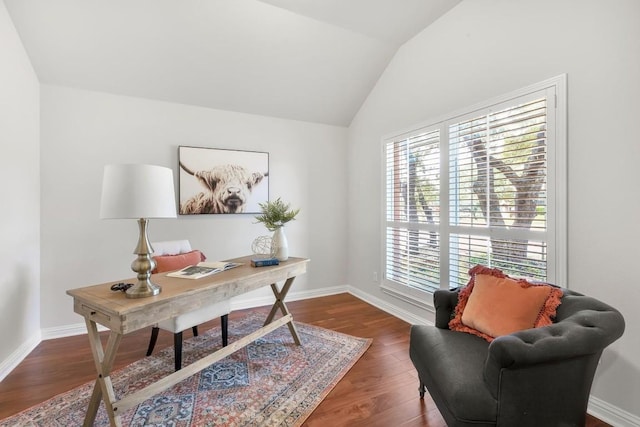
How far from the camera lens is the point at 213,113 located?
11.6 feet

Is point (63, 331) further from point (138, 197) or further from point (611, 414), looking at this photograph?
point (611, 414)

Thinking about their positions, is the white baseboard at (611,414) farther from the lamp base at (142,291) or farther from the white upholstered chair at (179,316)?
the lamp base at (142,291)

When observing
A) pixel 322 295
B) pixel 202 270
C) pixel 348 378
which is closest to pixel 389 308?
pixel 322 295

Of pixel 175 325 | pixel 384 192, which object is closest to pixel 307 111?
pixel 384 192

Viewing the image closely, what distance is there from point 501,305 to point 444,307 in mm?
350

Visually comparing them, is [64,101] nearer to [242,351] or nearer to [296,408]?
[242,351]

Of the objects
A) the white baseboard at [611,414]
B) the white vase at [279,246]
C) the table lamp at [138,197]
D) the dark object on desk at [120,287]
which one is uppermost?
the table lamp at [138,197]

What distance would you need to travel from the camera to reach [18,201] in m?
2.44

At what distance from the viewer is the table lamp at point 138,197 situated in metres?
1.50

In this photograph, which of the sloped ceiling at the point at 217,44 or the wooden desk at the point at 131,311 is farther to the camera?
the sloped ceiling at the point at 217,44

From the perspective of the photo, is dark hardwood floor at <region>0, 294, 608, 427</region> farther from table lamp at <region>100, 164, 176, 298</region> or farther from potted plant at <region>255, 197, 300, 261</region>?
table lamp at <region>100, 164, 176, 298</region>

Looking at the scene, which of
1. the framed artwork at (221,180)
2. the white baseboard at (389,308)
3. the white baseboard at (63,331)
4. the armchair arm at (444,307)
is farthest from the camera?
the framed artwork at (221,180)

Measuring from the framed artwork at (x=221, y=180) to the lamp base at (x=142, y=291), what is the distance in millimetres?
1825

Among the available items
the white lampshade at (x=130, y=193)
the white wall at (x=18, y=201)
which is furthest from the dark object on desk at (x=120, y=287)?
the white wall at (x=18, y=201)
